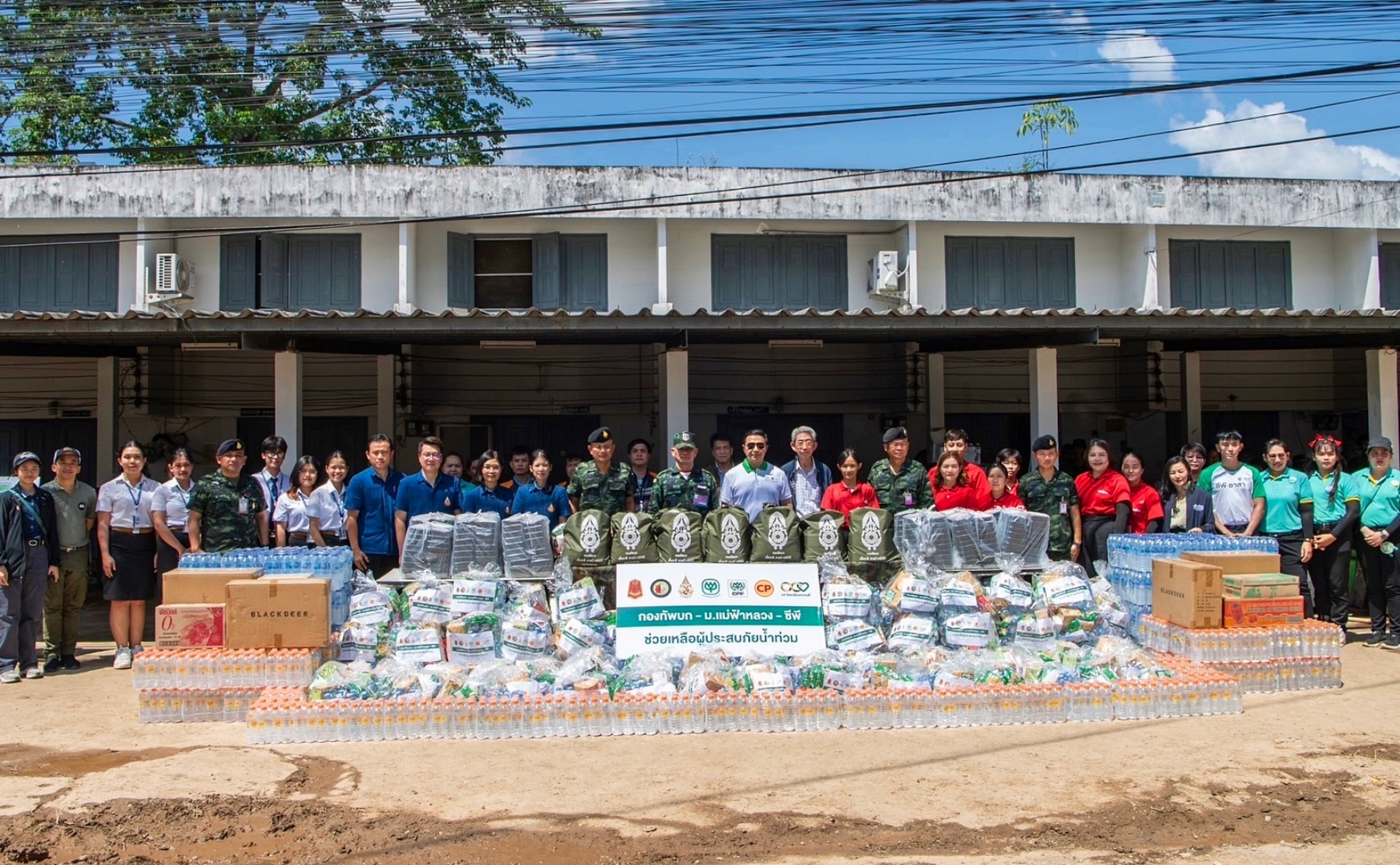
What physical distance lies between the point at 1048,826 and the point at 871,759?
46.8 inches

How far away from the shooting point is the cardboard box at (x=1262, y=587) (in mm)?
7098

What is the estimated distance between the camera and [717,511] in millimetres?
7527

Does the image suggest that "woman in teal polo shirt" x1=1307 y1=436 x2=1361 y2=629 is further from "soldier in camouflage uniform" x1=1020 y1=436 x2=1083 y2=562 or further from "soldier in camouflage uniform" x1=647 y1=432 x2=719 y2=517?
"soldier in camouflage uniform" x1=647 y1=432 x2=719 y2=517

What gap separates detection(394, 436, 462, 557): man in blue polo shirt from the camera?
805 centimetres

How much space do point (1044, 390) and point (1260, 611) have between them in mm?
5017

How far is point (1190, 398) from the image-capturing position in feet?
49.1

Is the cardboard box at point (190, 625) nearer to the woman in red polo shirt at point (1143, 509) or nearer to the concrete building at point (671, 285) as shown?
the concrete building at point (671, 285)

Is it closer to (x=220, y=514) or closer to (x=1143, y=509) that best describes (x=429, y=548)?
(x=220, y=514)

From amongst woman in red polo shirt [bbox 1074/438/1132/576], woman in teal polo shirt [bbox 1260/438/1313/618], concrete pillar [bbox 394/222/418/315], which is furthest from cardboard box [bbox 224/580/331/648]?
woman in teal polo shirt [bbox 1260/438/1313/618]

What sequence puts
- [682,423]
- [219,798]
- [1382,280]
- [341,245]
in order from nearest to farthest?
1. [219,798]
2. [682,423]
3. [341,245]
4. [1382,280]

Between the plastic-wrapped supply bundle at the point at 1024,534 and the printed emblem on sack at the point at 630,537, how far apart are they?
2494 mm

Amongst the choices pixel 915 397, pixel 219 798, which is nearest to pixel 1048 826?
pixel 219 798

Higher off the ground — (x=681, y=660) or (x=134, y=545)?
(x=134, y=545)

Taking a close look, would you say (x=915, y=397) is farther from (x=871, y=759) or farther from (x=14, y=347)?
(x=14, y=347)
